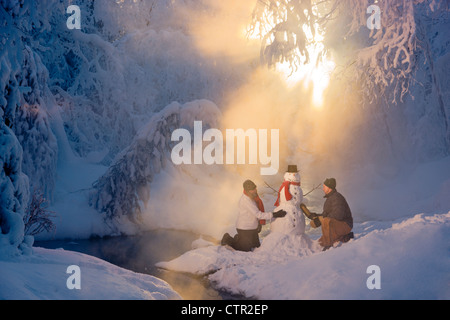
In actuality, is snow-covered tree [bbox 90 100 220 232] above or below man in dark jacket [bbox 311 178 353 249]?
above

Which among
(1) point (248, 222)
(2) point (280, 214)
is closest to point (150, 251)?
(1) point (248, 222)

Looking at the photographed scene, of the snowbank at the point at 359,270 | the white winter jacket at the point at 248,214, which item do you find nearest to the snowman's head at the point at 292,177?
the white winter jacket at the point at 248,214

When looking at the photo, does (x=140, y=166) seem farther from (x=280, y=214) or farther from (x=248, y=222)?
(x=280, y=214)

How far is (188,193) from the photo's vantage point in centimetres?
1163

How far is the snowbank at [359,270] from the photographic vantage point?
399 centimetres

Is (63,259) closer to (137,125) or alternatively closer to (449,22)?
(137,125)

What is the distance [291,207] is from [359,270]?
2.35 metres

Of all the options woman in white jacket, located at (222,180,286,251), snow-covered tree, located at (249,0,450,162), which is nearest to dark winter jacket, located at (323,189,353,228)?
woman in white jacket, located at (222,180,286,251)

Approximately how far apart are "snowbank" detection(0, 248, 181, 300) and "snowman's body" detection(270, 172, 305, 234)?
2591mm

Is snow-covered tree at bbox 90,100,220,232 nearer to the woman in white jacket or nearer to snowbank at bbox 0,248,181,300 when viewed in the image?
the woman in white jacket

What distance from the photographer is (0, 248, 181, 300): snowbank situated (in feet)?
10.5

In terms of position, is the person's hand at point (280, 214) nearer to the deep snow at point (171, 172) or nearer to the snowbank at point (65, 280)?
the deep snow at point (171, 172)

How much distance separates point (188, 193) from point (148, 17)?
30.6 ft
